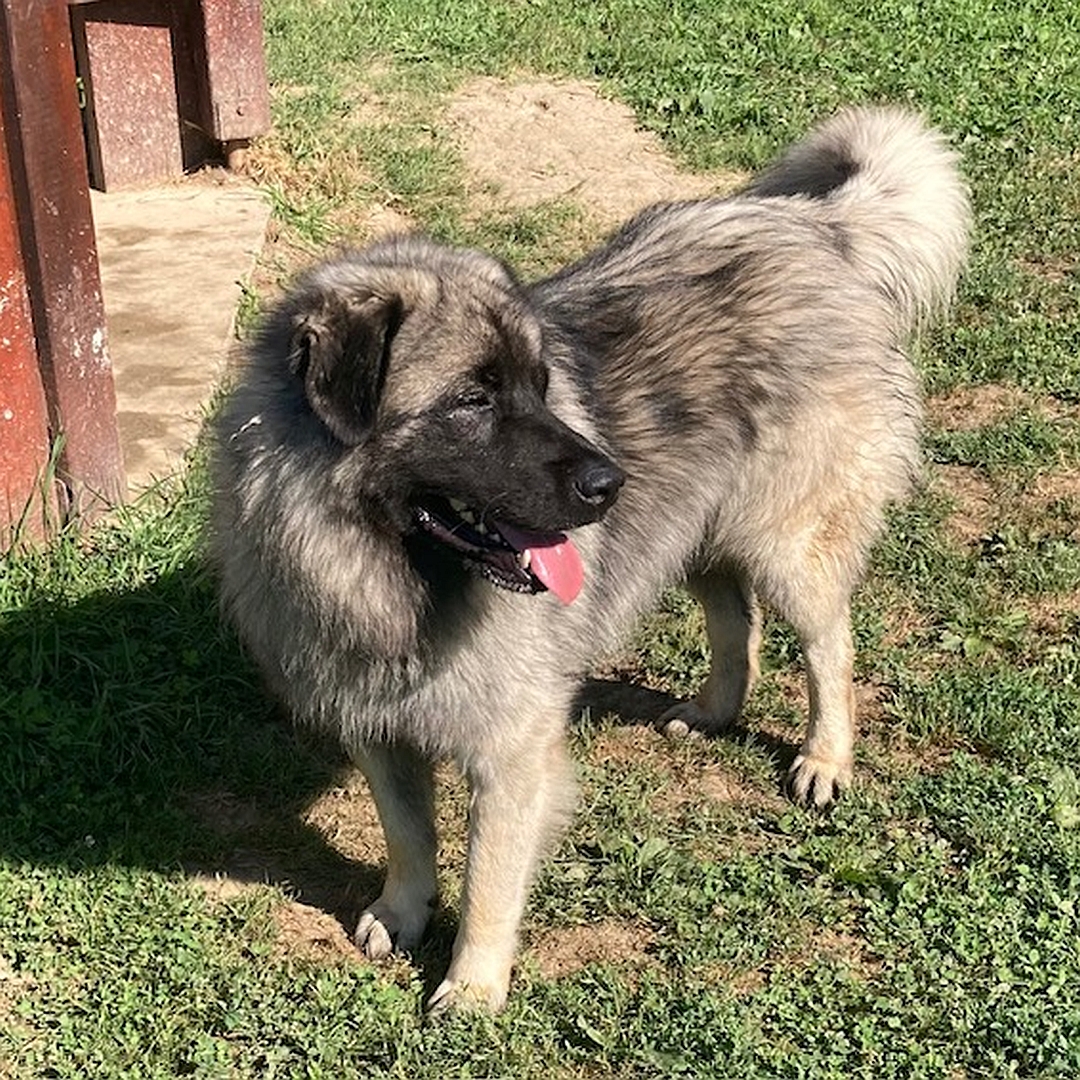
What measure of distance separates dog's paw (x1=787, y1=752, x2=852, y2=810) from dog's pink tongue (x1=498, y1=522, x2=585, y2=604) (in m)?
1.22

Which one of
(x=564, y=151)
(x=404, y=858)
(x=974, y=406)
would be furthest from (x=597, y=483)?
(x=564, y=151)

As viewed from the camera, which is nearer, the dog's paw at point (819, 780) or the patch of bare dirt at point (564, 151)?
the dog's paw at point (819, 780)

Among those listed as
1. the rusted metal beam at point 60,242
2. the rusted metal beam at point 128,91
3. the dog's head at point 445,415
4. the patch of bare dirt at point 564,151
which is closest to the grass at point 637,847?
the rusted metal beam at point 60,242

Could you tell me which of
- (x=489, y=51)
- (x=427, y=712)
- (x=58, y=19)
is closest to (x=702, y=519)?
(x=427, y=712)

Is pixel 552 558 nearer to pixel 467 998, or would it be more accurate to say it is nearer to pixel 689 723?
pixel 467 998

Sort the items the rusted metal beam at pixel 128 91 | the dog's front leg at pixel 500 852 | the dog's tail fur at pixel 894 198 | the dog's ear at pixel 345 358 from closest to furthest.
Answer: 1. the dog's ear at pixel 345 358
2. the dog's front leg at pixel 500 852
3. the dog's tail fur at pixel 894 198
4. the rusted metal beam at pixel 128 91

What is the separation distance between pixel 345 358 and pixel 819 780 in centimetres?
197

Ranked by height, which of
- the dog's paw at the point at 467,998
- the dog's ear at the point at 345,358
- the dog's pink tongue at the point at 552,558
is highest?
the dog's ear at the point at 345,358

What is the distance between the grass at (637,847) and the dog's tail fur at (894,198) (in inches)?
46.5

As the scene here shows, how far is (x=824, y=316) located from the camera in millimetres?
3959

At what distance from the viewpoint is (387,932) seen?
12.4 ft

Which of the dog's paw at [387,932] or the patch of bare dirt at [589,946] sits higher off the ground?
the dog's paw at [387,932]

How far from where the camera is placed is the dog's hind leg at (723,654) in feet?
14.8

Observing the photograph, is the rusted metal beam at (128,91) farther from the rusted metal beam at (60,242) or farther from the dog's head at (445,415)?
the dog's head at (445,415)
